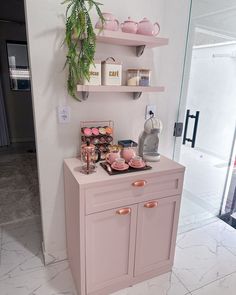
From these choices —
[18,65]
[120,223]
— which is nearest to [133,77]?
[120,223]

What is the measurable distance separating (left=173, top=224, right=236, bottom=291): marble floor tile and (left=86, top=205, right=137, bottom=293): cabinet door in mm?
483

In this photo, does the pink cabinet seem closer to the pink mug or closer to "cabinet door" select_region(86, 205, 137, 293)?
"cabinet door" select_region(86, 205, 137, 293)

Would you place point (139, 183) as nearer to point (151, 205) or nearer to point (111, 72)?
point (151, 205)

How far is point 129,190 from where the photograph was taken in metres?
1.32

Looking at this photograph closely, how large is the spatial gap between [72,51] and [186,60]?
986 millimetres

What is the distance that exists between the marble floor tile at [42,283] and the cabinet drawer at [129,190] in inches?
27.9

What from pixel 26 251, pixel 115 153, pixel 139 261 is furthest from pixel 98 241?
pixel 26 251

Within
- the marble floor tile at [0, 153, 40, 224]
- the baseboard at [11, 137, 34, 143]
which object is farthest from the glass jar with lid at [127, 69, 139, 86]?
the baseboard at [11, 137, 34, 143]

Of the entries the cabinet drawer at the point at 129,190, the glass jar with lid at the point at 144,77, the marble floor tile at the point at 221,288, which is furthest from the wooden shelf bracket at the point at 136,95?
the marble floor tile at the point at 221,288

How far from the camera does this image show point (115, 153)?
57.3 inches

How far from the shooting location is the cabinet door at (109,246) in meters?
1.30

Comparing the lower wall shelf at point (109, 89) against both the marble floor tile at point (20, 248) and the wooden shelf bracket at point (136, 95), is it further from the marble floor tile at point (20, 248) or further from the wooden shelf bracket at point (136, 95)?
the marble floor tile at point (20, 248)

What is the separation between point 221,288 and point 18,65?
15.6ft

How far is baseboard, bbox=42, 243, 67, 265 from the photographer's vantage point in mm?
1721
